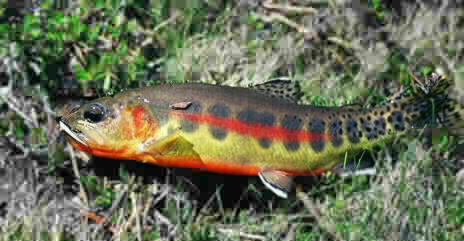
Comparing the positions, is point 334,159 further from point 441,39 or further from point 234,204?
point 441,39

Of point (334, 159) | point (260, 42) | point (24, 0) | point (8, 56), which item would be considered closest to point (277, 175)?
point (334, 159)

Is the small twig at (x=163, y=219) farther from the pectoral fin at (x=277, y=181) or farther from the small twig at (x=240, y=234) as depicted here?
the pectoral fin at (x=277, y=181)

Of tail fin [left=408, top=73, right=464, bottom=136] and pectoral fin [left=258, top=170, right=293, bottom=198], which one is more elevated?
tail fin [left=408, top=73, right=464, bottom=136]

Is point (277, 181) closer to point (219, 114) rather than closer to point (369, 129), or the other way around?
point (219, 114)

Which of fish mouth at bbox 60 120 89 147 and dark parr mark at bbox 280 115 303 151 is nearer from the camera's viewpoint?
fish mouth at bbox 60 120 89 147

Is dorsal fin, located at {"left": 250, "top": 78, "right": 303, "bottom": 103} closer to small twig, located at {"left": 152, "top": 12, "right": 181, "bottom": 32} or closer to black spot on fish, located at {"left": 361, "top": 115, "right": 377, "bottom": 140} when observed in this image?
black spot on fish, located at {"left": 361, "top": 115, "right": 377, "bottom": 140}

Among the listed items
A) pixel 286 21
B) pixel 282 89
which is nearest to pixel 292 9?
pixel 286 21

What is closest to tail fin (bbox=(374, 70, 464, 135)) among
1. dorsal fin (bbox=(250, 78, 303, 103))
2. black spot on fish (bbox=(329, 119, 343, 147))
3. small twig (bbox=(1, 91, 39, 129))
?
black spot on fish (bbox=(329, 119, 343, 147))
